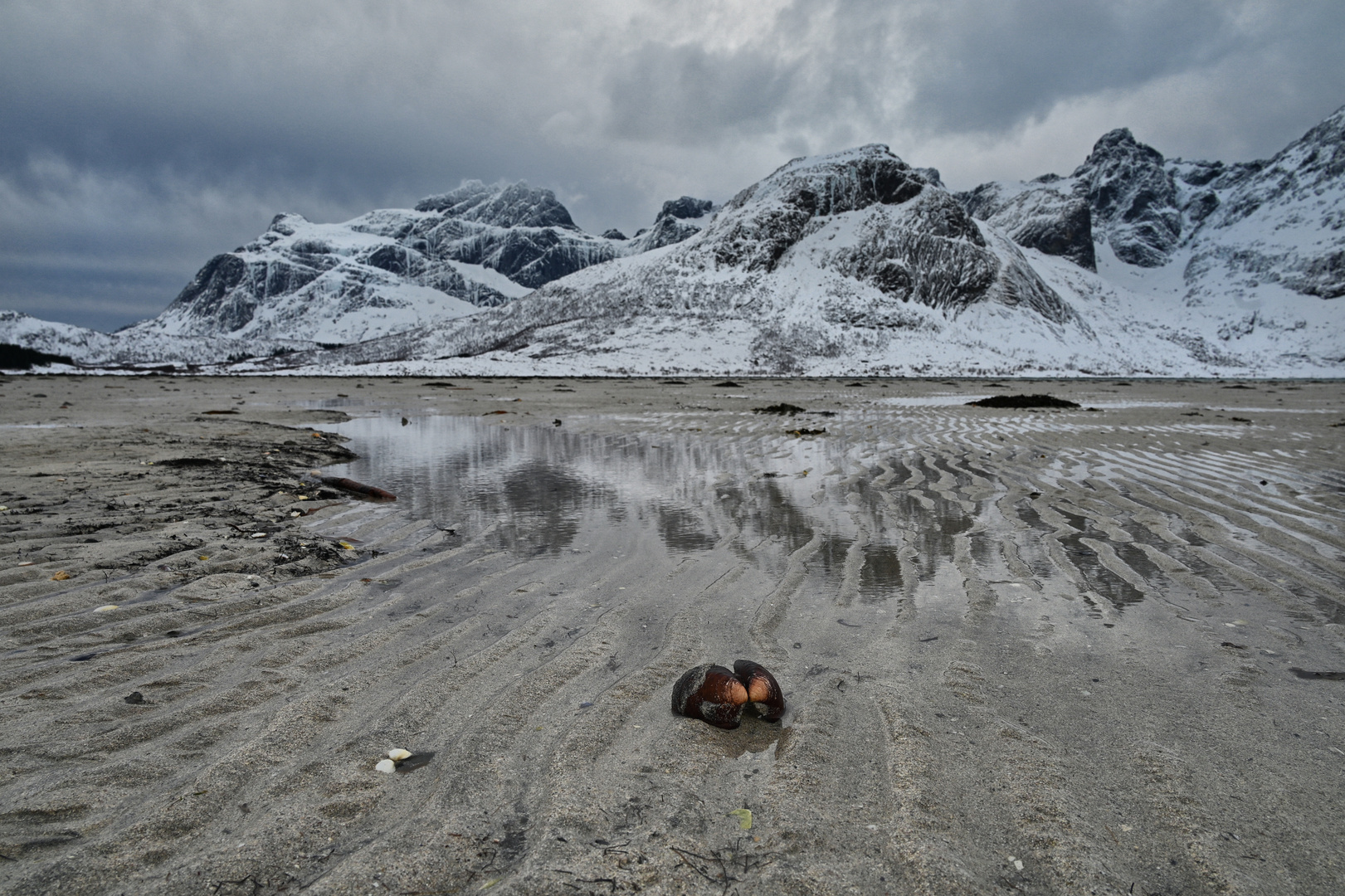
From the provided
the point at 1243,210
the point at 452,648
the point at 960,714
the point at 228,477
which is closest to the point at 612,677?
the point at 452,648

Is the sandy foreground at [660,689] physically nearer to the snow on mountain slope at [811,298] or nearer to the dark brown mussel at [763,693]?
the dark brown mussel at [763,693]

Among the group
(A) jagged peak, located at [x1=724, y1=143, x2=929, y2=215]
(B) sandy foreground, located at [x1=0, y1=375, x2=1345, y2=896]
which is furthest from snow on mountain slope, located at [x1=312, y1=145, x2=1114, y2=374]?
(B) sandy foreground, located at [x1=0, y1=375, x2=1345, y2=896]

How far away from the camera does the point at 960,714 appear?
9.95 feet

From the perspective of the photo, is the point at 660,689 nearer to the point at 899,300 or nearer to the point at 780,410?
the point at 780,410

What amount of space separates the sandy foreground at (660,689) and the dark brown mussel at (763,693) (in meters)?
0.07

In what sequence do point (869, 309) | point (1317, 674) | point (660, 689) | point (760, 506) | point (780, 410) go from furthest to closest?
1. point (869, 309)
2. point (780, 410)
3. point (760, 506)
4. point (1317, 674)
5. point (660, 689)

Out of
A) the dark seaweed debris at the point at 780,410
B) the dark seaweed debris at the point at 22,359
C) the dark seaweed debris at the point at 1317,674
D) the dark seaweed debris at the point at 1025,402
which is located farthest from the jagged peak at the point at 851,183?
the dark seaweed debris at the point at 1317,674

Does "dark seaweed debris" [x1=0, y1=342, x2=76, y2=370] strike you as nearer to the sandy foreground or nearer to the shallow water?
the shallow water

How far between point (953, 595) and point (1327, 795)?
2.34 m

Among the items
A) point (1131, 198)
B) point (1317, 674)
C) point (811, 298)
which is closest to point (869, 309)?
point (811, 298)

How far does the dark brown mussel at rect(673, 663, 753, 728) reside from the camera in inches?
115

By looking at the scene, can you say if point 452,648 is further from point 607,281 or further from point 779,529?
point 607,281

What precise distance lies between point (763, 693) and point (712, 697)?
0.80 feet

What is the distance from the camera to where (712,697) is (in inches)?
116
